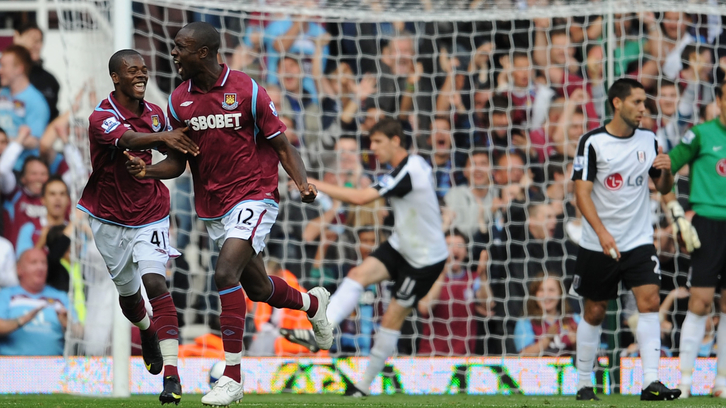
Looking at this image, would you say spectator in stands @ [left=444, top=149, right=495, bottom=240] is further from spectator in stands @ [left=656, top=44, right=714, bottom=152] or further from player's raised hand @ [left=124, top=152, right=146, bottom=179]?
player's raised hand @ [left=124, top=152, right=146, bottom=179]

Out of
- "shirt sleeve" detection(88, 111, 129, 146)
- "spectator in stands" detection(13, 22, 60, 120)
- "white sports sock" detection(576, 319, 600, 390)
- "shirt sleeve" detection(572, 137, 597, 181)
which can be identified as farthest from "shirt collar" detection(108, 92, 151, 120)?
"spectator in stands" detection(13, 22, 60, 120)

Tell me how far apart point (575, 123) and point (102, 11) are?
191 inches

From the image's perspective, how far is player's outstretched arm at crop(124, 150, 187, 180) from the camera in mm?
5430

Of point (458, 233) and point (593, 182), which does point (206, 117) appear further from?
point (458, 233)

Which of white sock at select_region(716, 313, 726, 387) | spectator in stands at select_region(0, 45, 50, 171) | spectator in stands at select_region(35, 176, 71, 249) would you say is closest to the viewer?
white sock at select_region(716, 313, 726, 387)

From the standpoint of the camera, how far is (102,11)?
8031 millimetres

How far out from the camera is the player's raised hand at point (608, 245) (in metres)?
6.57

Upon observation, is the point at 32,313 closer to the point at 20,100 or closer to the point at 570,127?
the point at 20,100

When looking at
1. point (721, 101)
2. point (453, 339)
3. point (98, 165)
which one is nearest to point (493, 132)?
point (453, 339)

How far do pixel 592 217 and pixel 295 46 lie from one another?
4826 millimetres

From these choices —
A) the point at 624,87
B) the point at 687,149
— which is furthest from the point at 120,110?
the point at 687,149

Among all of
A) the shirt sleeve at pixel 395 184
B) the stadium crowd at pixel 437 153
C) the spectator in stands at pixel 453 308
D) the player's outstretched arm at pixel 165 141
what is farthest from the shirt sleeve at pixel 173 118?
the spectator in stands at pixel 453 308

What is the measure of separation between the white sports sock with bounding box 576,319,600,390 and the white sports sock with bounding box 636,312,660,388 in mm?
430

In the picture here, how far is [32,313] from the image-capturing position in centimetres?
927
